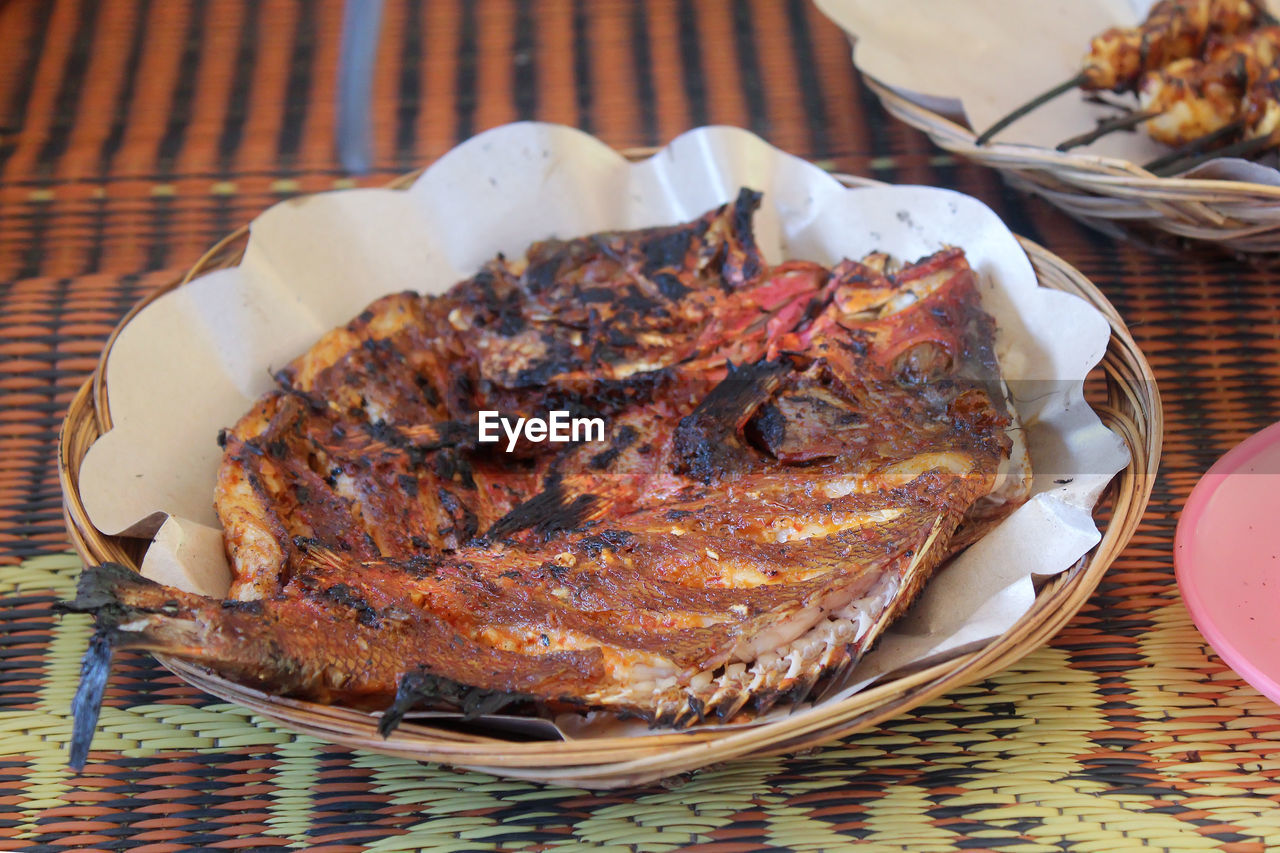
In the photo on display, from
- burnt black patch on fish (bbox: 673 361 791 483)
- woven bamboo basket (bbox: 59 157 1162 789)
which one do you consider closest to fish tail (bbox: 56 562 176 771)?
woven bamboo basket (bbox: 59 157 1162 789)

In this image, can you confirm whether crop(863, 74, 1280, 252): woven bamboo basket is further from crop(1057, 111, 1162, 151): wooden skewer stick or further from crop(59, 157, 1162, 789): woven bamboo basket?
crop(59, 157, 1162, 789): woven bamboo basket

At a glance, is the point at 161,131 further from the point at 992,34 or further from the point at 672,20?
the point at 992,34

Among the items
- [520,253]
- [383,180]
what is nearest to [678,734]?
[520,253]

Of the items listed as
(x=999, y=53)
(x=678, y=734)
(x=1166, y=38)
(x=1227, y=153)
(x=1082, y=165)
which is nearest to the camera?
(x=678, y=734)

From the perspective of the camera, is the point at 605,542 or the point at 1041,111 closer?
the point at 605,542

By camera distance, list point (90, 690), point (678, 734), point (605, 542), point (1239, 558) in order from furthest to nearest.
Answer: point (1239, 558) < point (605, 542) < point (678, 734) < point (90, 690)

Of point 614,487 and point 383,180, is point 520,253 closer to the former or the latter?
point 383,180
